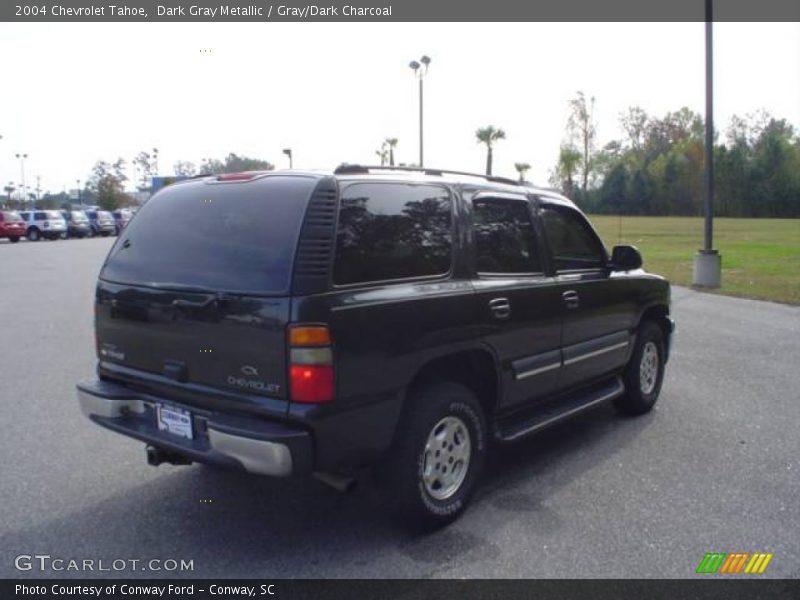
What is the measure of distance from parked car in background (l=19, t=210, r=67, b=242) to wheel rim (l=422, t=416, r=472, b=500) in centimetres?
4398

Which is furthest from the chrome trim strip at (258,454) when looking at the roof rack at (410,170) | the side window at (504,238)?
the side window at (504,238)

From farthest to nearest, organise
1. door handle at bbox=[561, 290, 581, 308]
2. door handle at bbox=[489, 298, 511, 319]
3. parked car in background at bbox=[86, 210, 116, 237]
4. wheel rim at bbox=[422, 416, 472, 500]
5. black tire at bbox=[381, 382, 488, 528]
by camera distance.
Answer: parked car in background at bbox=[86, 210, 116, 237] < door handle at bbox=[561, 290, 581, 308] < door handle at bbox=[489, 298, 511, 319] < wheel rim at bbox=[422, 416, 472, 500] < black tire at bbox=[381, 382, 488, 528]

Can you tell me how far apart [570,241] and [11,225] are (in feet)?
137

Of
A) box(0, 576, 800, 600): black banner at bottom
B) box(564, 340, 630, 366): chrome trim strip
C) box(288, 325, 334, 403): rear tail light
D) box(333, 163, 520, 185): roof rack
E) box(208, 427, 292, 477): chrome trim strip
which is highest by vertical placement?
box(333, 163, 520, 185): roof rack

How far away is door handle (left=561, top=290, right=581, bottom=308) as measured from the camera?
497cm

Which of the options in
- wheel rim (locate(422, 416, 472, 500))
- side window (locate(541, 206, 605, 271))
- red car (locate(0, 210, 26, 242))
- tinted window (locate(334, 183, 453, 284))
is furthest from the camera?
red car (locate(0, 210, 26, 242))

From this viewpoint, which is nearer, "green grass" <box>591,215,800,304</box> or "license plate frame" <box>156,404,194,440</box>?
"license plate frame" <box>156,404,194,440</box>

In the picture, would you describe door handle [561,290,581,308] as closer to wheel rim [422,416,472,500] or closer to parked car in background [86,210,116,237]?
wheel rim [422,416,472,500]

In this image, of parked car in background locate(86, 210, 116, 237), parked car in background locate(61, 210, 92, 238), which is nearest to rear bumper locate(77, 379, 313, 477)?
parked car in background locate(61, 210, 92, 238)

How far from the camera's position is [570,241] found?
5.38 meters

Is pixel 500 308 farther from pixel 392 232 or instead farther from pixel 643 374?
pixel 643 374

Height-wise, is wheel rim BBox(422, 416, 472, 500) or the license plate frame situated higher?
the license plate frame

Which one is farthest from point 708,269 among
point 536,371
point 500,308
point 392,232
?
point 392,232
